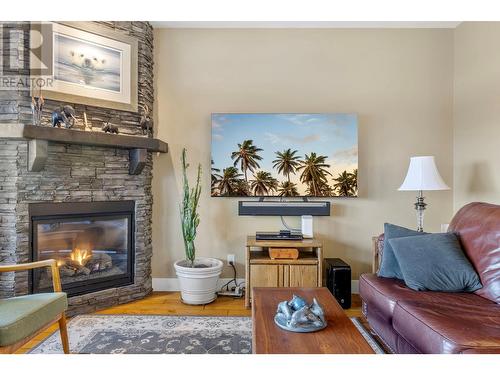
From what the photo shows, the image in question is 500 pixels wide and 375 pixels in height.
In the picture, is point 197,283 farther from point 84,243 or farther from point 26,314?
point 26,314

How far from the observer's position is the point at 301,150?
10.3 feet

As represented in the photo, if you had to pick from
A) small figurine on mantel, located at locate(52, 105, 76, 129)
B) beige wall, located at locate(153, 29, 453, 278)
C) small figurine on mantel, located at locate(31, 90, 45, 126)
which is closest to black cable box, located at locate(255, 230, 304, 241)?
beige wall, located at locate(153, 29, 453, 278)

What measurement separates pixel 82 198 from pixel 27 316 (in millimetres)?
1350

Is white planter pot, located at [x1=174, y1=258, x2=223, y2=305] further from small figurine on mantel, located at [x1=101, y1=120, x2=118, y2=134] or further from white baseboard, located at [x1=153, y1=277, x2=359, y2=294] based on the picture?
small figurine on mantel, located at [x1=101, y1=120, x2=118, y2=134]

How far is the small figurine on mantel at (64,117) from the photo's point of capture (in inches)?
96.3

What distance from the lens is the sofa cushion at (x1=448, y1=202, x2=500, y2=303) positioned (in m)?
1.84

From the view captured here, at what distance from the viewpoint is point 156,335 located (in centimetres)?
223

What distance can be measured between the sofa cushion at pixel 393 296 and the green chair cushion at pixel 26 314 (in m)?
2.00

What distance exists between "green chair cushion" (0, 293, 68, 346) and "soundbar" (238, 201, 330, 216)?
1766 mm

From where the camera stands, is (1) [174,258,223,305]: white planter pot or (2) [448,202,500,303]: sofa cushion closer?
(2) [448,202,500,303]: sofa cushion

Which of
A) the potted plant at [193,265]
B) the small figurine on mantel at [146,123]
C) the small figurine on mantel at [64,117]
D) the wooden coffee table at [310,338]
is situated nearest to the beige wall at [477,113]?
the wooden coffee table at [310,338]

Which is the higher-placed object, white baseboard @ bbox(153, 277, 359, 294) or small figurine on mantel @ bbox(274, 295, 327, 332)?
small figurine on mantel @ bbox(274, 295, 327, 332)

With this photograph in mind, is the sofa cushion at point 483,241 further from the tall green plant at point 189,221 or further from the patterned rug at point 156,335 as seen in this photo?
the tall green plant at point 189,221
